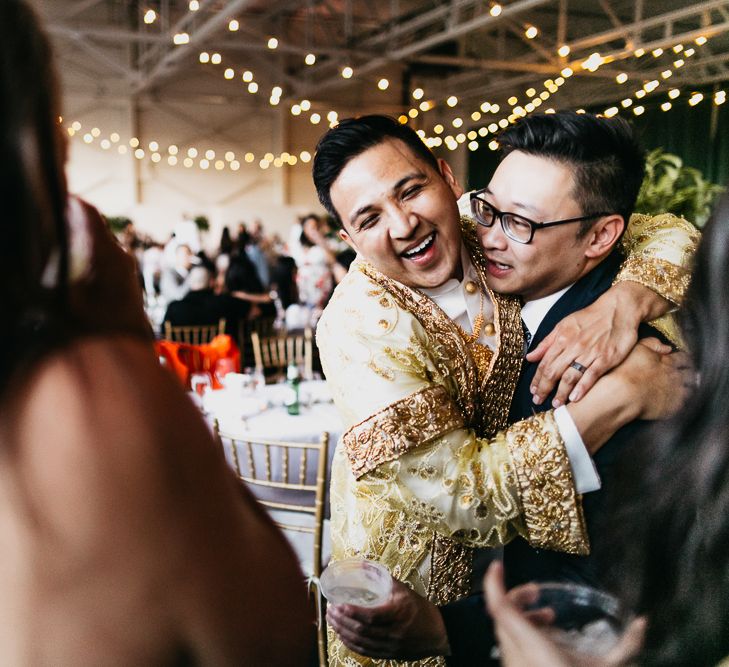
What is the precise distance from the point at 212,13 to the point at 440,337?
36.5ft

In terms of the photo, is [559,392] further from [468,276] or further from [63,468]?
[63,468]

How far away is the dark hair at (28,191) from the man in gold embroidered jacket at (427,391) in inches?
27.3

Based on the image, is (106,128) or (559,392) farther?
(106,128)

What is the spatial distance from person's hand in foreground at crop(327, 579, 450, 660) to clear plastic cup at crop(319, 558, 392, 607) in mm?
28

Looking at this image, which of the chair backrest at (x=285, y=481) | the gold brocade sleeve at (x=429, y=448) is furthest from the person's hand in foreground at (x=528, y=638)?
the chair backrest at (x=285, y=481)

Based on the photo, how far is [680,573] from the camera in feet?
2.30

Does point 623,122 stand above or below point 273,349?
above

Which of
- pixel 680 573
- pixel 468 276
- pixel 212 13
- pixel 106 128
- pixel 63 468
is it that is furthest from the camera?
pixel 106 128

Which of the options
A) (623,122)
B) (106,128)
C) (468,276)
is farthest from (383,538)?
(106,128)

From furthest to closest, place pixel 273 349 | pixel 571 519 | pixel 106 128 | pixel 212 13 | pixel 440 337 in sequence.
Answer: pixel 106 128 → pixel 212 13 → pixel 273 349 → pixel 440 337 → pixel 571 519

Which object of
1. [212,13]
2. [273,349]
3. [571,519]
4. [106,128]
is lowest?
[273,349]

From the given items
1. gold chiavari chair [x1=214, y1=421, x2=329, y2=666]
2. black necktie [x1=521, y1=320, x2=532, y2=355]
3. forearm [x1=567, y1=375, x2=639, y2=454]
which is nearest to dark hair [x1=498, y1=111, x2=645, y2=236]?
black necktie [x1=521, y1=320, x2=532, y2=355]

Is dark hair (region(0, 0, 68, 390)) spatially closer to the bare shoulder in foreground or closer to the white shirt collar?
the bare shoulder in foreground

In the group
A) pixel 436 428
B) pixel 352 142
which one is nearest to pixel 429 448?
pixel 436 428
